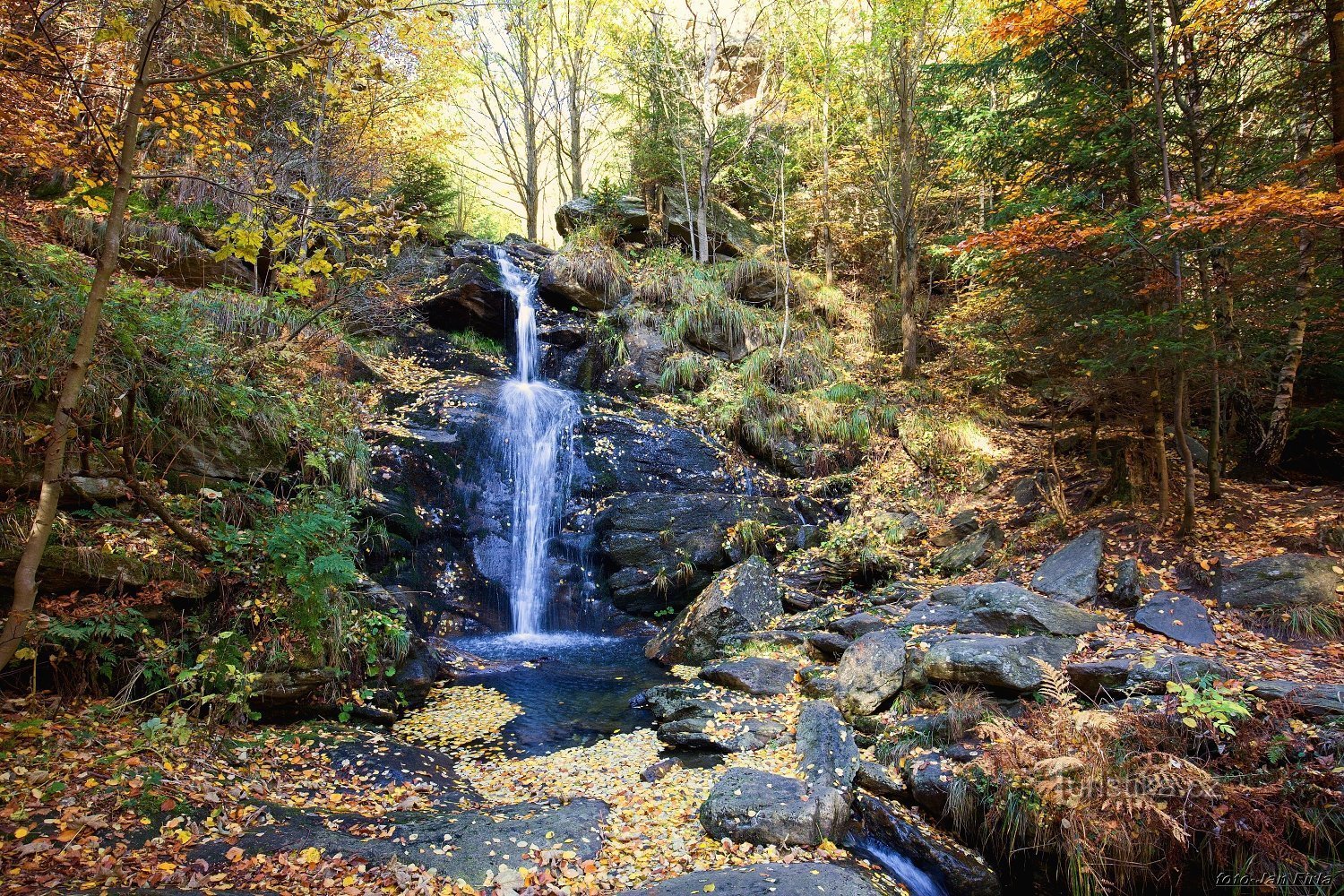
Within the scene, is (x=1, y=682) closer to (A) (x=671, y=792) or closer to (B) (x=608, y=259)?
(A) (x=671, y=792)

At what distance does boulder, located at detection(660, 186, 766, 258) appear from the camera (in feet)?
56.6

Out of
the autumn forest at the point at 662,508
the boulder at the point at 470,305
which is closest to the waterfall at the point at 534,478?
the autumn forest at the point at 662,508

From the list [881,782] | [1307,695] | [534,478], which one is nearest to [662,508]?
[534,478]

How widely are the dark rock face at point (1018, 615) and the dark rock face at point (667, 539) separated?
13.3 feet

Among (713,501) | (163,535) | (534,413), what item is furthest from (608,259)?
(163,535)

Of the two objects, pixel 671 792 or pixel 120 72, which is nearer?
pixel 671 792

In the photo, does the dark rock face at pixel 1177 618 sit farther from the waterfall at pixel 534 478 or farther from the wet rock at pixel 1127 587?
the waterfall at pixel 534 478

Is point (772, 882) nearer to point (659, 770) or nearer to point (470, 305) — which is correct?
point (659, 770)

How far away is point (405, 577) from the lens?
828cm

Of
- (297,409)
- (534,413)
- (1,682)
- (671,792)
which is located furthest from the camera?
A: (534,413)

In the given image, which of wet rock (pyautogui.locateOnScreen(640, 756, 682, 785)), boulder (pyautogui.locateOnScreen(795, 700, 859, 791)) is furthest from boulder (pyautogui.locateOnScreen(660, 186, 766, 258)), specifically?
wet rock (pyautogui.locateOnScreen(640, 756, 682, 785))

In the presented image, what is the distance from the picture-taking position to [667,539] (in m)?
9.84

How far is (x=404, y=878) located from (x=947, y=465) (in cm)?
1016

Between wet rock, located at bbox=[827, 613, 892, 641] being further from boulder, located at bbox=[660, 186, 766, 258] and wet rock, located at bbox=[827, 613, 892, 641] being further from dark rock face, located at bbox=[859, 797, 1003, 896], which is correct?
boulder, located at bbox=[660, 186, 766, 258]
